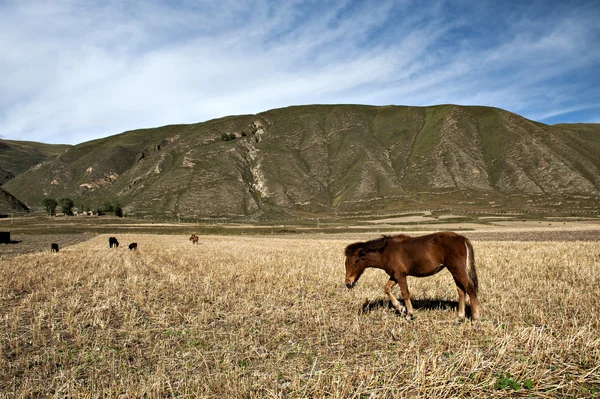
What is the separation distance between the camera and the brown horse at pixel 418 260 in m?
9.60

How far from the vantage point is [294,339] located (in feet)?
26.5

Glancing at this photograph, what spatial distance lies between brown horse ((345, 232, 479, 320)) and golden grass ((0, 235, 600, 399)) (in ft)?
2.61

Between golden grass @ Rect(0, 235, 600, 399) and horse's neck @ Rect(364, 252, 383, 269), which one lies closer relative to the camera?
golden grass @ Rect(0, 235, 600, 399)

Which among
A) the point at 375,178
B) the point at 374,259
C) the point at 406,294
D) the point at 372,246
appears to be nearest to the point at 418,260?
the point at 406,294

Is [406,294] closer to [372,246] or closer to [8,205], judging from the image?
[372,246]

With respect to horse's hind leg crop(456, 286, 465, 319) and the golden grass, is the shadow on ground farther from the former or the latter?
horse's hind leg crop(456, 286, 465, 319)

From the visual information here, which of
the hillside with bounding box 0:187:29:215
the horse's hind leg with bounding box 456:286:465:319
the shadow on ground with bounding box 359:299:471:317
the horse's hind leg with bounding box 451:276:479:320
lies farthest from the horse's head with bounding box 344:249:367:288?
the hillside with bounding box 0:187:29:215

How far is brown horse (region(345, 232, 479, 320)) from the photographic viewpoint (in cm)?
960

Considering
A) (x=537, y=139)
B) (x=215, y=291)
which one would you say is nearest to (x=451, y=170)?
(x=537, y=139)

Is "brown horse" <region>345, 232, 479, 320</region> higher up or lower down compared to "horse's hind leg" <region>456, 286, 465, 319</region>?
higher up

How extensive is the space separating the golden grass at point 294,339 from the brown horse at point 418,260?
31.3 inches

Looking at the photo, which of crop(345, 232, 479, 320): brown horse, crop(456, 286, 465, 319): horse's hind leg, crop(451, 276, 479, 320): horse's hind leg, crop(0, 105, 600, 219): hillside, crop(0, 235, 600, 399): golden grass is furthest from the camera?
crop(0, 105, 600, 219): hillside

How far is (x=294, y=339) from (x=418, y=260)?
4.27 m

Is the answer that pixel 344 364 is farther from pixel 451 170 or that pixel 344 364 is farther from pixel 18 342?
pixel 451 170
